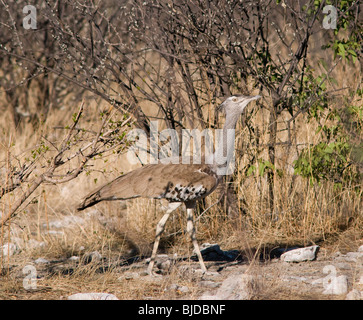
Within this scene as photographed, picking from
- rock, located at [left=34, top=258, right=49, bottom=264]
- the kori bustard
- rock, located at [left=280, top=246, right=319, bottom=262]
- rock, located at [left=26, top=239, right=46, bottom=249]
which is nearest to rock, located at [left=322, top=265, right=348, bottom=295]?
rock, located at [left=280, top=246, right=319, bottom=262]

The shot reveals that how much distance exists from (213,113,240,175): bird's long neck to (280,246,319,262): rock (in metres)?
0.78

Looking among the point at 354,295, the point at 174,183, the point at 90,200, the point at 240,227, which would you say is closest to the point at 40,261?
the point at 90,200

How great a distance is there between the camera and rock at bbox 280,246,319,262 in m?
4.05

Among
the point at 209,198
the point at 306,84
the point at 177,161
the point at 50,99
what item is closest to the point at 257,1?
the point at 306,84

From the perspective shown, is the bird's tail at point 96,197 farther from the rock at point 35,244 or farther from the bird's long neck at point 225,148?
the rock at point 35,244

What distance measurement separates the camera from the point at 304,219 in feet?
15.0

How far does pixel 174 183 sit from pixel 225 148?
1.68 feet

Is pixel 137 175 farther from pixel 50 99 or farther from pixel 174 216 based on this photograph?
pixel 50 99

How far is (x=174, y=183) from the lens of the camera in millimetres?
3896

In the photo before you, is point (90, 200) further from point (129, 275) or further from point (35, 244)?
point (35, 244)

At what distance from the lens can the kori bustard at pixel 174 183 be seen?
3.90 metres

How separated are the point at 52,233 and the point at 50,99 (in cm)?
319

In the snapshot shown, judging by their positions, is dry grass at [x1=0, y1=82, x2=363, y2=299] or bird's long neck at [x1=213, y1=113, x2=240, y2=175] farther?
dry grass at [x1=0, y1=82, x2=363, y2=299]

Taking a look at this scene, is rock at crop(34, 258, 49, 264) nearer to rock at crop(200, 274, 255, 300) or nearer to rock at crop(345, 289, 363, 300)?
rock at crop(200, 274, 255, 300)
